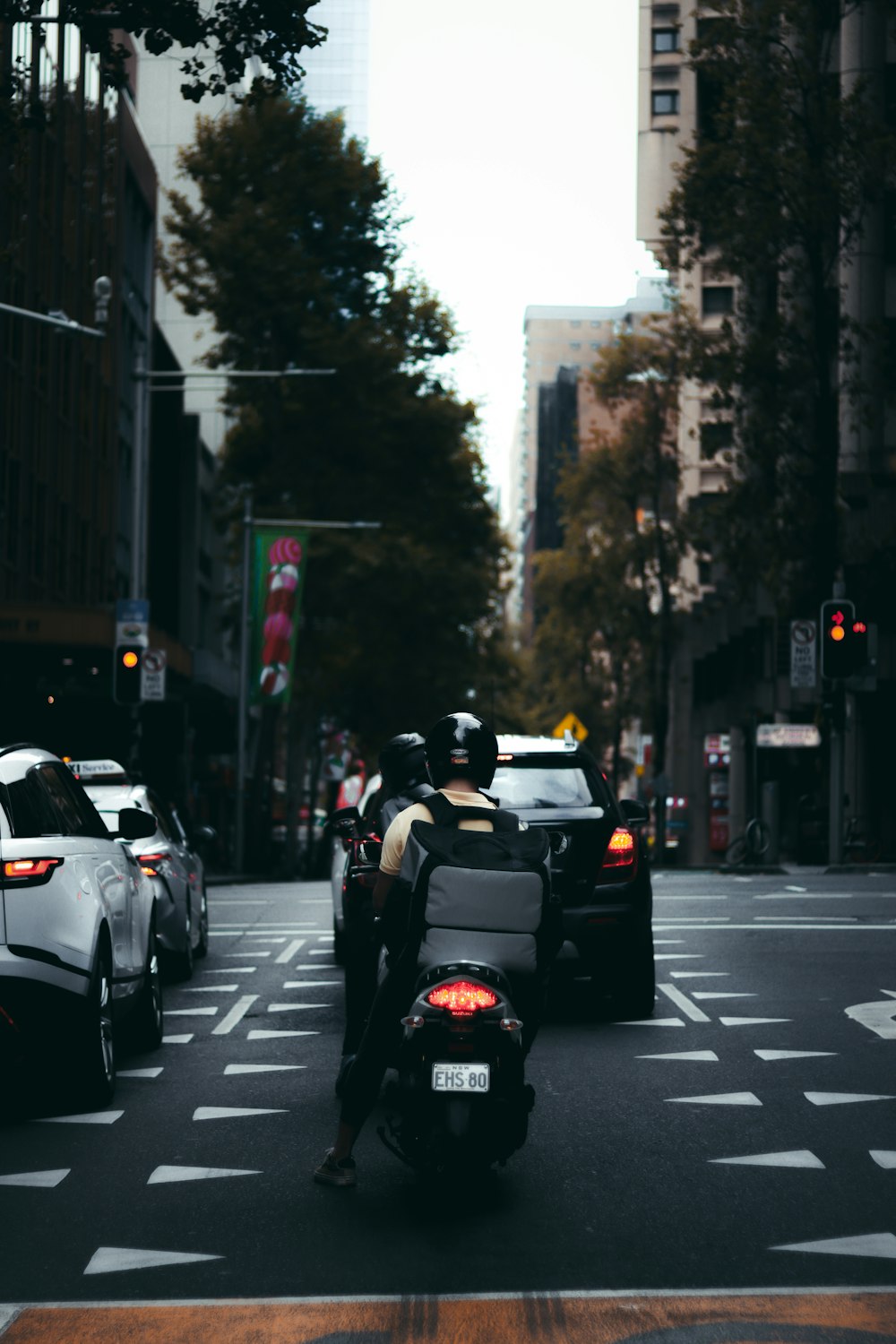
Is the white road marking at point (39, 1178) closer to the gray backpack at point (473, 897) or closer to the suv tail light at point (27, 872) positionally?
the suv tail light at point (27, 872)

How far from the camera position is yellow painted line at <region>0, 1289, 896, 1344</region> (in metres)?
5.38

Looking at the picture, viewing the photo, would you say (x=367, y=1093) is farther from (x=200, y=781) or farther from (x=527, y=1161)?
(x=200, y=781)

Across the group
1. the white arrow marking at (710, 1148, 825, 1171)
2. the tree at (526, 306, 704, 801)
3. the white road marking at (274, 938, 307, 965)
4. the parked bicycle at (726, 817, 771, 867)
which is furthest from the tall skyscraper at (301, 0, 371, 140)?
the white arrow marking at (710, 1148, 825, 1171)

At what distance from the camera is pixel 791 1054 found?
10.9 m

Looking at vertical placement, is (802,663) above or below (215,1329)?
above

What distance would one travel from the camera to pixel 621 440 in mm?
62562

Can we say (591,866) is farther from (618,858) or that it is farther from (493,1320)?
(493,1320)

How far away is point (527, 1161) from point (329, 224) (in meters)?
39.0

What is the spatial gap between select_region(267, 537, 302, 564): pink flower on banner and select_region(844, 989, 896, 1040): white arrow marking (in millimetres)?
26867

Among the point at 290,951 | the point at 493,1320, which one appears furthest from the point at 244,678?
the point at 493,1320

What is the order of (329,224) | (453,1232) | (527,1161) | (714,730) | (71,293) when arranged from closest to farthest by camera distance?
(453,1232) < (527,1161) < (71,293) < (329,224) < (714,730)

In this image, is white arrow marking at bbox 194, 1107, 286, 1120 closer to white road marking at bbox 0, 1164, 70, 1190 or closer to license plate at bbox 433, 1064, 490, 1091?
white road marking at bbox 0, 1164, 70, 1190

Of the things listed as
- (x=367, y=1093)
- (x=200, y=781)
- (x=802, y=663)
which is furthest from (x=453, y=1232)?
(x=200, y=781)

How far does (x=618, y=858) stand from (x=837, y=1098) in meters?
3.06
